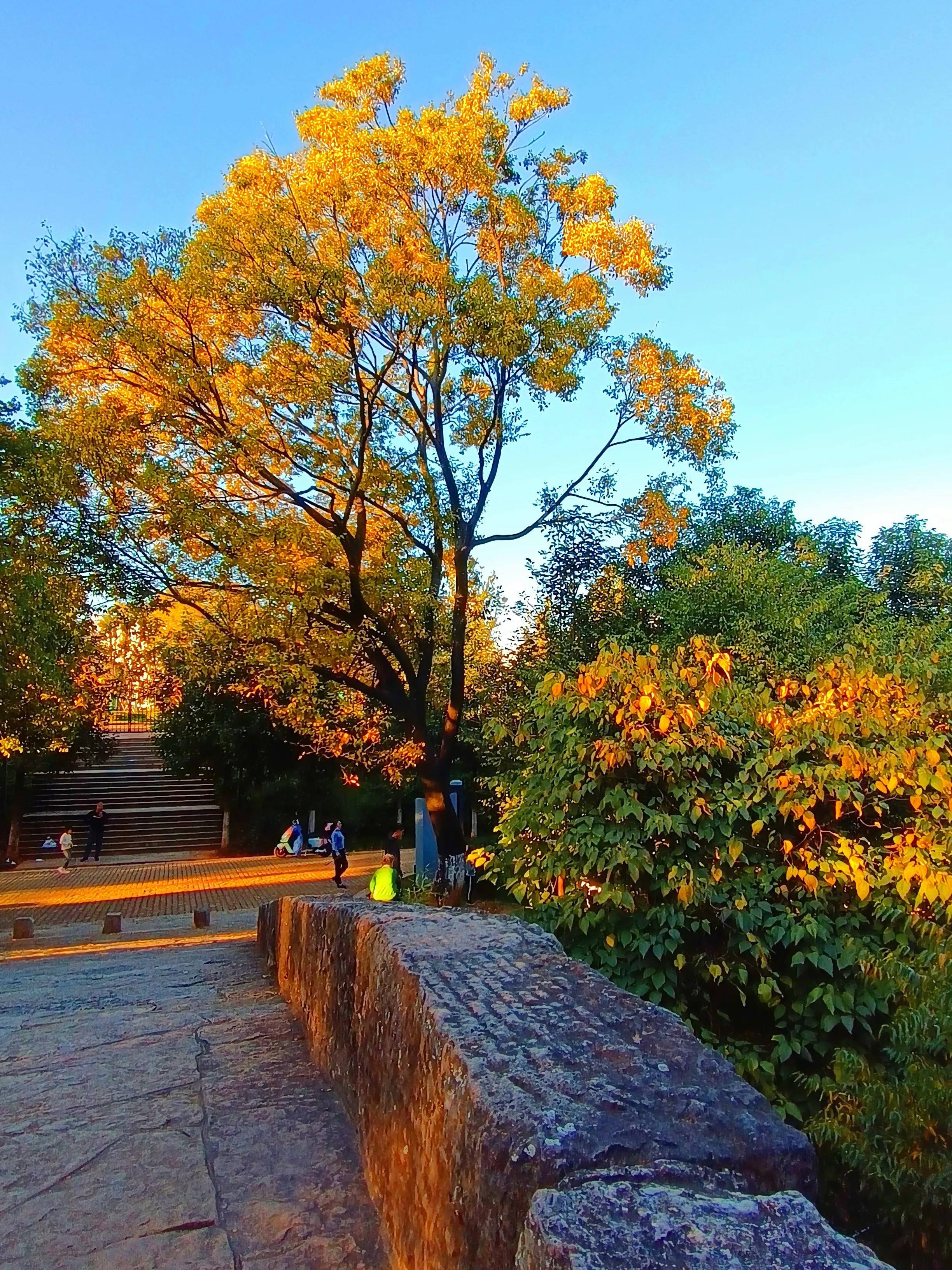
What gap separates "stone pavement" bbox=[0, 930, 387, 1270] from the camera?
2178mm

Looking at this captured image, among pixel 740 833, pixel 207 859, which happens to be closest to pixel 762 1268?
pixel 740 833

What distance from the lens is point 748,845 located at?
4141mm

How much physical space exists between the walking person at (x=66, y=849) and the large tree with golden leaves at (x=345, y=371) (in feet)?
39.5

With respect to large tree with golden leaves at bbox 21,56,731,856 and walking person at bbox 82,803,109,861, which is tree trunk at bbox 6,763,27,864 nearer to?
walking person at bbox 82,803,109,861

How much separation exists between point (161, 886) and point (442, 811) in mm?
9044

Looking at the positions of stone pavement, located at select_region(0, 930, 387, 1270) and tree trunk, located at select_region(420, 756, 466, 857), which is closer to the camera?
stone pavement, located at select_region(0, 930, 387, 1270)

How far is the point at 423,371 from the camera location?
12.3 meters

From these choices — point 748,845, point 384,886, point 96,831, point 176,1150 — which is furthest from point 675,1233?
point 96,831

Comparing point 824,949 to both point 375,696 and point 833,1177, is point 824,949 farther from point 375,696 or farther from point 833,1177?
point 375,696

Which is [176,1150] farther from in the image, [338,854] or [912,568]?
[912,568]

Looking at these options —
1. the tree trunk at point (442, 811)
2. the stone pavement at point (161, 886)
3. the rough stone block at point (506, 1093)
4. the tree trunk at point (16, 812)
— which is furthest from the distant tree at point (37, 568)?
the tree trunk at point (16, 812)

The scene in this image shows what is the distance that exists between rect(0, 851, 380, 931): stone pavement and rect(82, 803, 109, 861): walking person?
0.87m

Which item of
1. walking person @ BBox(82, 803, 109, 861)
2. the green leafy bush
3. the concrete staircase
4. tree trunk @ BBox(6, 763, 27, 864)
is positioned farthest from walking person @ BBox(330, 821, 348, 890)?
the green leafy bush

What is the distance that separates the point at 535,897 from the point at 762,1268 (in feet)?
10.9
